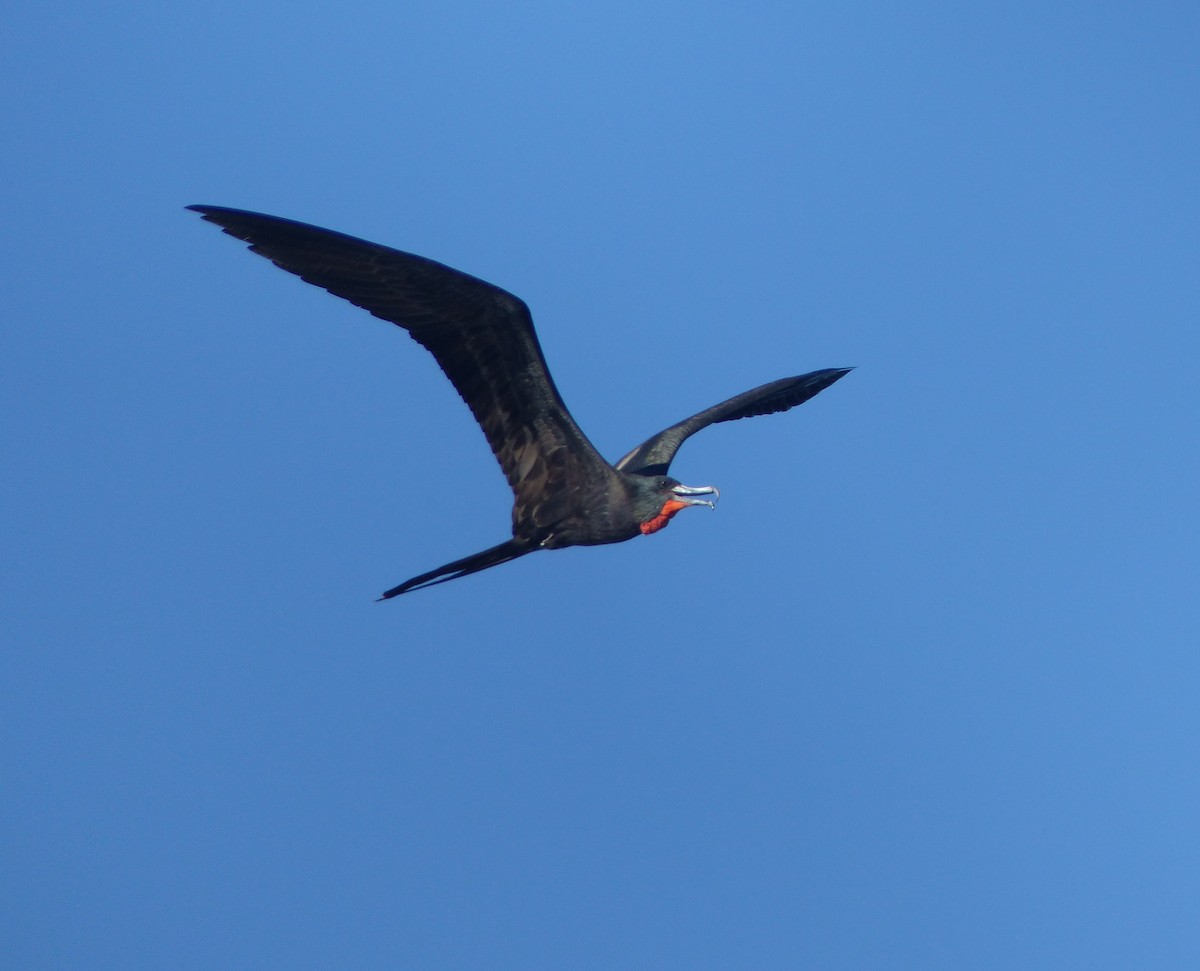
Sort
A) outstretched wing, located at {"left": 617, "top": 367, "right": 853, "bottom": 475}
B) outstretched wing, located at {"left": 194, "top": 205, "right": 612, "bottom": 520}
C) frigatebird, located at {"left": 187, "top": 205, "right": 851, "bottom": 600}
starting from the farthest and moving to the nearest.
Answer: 1. outstretched wing, located at {"left": 617, "top": 367, "right": 853, "bottom": 475}
2. frigatebird, located at {"left": 187, "top": 205, "right": 851, "bottom": 600}
3. outstretched wing, located at {"left": 194, "top": 205, "right": 612, "bottom": 520}

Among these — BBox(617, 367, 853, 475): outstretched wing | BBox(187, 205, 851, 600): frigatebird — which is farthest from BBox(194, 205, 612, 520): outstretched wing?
BBox(617, 367, 853, 475): outstretched wing

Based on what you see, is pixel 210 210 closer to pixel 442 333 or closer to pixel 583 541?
pixel 442 333

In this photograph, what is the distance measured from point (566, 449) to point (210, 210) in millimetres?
2054

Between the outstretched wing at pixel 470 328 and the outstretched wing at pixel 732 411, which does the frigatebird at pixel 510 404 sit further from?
the outstretched wing at pixel 732 411

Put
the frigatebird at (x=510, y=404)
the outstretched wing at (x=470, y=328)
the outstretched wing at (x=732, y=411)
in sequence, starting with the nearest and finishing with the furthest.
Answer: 1. the outstretched wing at (x=470, y=328)
2. the frigatebird at (x=510, y=404)
3. the outstretched wing at (x=732, y=411)

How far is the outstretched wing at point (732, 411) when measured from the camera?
7801 mm

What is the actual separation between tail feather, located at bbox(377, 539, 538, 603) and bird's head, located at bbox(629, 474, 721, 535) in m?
0.56

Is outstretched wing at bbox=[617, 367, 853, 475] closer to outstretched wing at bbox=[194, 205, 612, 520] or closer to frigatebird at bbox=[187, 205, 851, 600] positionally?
frigatebird at bbox=[187, 205, 851, 600]

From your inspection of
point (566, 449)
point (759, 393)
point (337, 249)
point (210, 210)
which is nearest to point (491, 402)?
point (566, 449)

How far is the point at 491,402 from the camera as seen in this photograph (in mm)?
6902

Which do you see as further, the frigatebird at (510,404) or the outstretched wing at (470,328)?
the frigatebird at (510,404)

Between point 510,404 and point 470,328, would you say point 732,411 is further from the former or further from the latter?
point 470,328

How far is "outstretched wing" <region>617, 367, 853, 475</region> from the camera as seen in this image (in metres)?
7.80

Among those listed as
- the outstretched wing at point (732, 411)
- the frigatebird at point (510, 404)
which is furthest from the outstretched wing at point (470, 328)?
the outstretched wing at point (732, 411)
